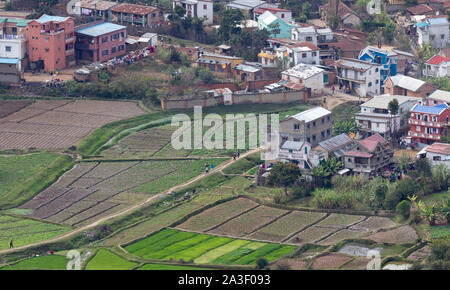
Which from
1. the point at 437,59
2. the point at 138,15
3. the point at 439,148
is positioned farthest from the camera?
the point at 138,15

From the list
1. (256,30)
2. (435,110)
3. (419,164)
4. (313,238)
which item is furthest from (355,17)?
(313,238)

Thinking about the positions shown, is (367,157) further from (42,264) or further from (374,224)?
(42,264)

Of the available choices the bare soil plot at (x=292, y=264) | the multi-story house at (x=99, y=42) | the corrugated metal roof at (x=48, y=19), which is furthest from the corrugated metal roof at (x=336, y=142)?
the corrugated metal roof at (x=48, y=19)

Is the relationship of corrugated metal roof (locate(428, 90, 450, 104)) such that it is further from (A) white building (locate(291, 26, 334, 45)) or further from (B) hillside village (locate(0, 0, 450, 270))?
(A) white building (locate(291, 26, 334, 45))

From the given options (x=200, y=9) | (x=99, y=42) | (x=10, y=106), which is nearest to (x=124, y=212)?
(x=10, y=106)

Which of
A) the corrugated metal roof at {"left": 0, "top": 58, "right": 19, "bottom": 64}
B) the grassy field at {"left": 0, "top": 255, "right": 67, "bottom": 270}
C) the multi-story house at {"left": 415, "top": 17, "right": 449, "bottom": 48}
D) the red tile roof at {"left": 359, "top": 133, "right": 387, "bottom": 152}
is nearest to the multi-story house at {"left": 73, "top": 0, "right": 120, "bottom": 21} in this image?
the corrugated metal roof at {"left": 0, "top": 58, "right": 19, "bottom": 64}

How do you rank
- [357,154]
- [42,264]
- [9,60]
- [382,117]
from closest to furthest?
[42,264] < [357,154] < [382,117] < [9,60]
